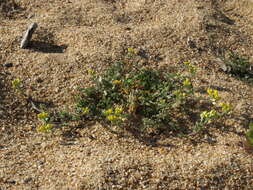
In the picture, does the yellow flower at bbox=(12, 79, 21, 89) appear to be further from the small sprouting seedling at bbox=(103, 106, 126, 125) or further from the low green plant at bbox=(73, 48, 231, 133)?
the small sprouting seedling at bbox=(103, 106, 126, 125)

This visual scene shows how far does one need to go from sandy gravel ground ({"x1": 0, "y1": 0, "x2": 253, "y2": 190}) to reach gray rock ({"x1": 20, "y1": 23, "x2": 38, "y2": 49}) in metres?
0.09

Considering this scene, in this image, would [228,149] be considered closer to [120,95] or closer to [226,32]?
[120,95]

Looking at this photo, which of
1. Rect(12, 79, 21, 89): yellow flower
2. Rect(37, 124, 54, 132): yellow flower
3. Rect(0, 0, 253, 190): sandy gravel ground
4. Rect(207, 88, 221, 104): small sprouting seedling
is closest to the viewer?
Rect(0, 0, 253, 190): sandy gravel ground

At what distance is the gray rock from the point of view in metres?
5.12

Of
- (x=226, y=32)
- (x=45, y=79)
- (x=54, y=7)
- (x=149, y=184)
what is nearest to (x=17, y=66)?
(x=45, y=79)

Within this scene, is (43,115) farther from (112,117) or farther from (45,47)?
(45,47)

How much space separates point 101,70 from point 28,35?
1162mm

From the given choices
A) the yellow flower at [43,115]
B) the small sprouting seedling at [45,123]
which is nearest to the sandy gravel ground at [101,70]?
the small sprouting seedling at [45,123]

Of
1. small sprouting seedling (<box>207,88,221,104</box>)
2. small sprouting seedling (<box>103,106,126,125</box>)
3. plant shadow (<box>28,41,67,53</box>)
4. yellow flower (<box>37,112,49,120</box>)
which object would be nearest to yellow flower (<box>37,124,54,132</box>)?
yellow flower (<box>37,112,49,120</box>)

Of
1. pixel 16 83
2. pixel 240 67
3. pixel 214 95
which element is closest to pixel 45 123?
pixel 16 83

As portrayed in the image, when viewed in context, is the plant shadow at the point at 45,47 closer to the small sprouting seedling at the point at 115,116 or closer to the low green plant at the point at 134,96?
the low green plant at the point at 134,96

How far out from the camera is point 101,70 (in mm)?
4848

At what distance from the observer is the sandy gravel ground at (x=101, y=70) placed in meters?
3.59

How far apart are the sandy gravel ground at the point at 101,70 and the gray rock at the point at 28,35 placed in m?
0.09
